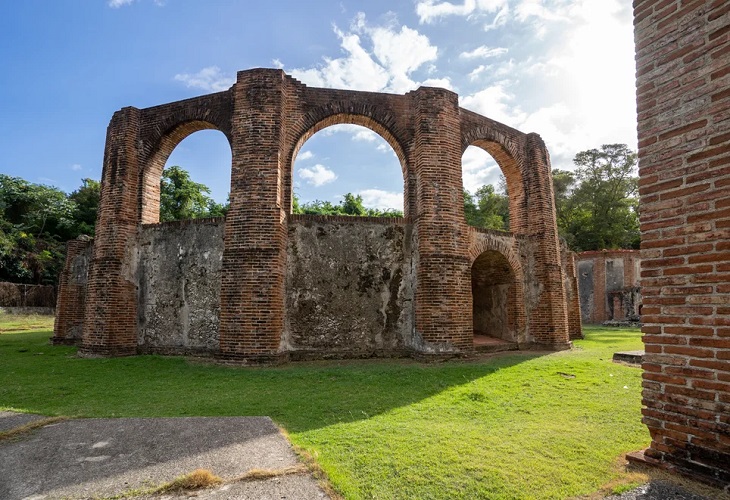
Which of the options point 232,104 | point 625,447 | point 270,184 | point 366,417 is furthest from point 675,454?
point 232,104

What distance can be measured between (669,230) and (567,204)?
38.9 meters

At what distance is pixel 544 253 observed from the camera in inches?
451

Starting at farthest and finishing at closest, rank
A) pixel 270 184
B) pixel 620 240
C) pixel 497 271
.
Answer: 1. pixel 620 240
2. pixel 497 271
3. pixel 270 184

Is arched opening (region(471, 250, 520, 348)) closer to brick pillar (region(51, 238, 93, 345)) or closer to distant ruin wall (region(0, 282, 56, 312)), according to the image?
brick pillar (region(51, 238, 93, 345))

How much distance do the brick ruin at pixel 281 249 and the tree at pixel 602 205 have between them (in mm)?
29776

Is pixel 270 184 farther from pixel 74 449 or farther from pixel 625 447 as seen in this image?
pixel 625 447

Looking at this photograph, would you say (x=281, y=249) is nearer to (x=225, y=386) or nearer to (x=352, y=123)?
(x=225, y=386)

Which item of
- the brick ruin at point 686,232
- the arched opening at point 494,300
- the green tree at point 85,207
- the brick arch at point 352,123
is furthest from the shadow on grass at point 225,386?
the green tree at point 85,207

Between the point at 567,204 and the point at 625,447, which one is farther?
the point at 567,204

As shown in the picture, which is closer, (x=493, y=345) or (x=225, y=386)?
(x=225, y=386)

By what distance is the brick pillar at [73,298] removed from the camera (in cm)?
1202

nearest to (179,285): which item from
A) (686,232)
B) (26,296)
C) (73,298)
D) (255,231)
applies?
(255,231)

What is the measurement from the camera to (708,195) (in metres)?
2.85

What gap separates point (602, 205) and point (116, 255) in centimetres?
3805
